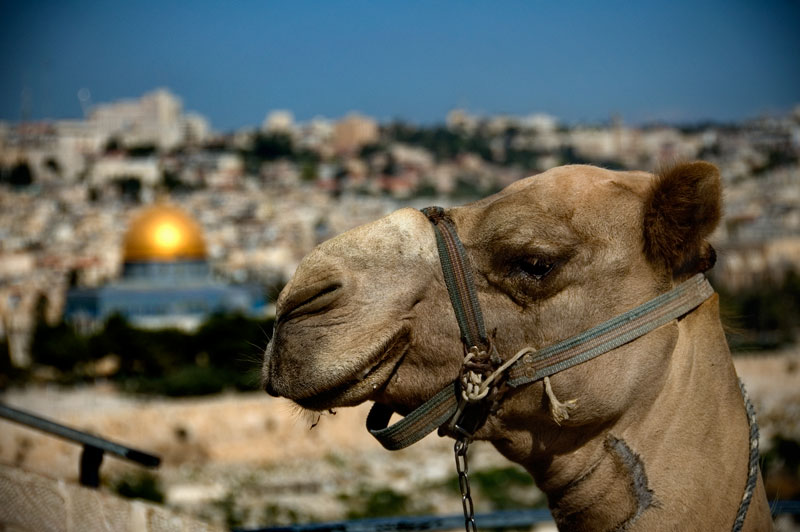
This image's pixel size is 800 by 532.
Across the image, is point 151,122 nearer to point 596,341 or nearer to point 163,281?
point 163,281

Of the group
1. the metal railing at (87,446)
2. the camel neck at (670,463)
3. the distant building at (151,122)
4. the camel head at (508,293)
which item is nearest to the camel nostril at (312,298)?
the camel head at (508,293)

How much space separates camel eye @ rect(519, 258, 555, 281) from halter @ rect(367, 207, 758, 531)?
9 cm

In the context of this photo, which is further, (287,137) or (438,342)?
(287,137)

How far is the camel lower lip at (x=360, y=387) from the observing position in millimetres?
1542

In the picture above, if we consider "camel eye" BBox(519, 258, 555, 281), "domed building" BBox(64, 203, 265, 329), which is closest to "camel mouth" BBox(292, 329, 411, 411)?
"camel eye" BBox(519, 258, 555, 281)

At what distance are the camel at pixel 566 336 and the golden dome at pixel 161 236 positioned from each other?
29.2 m

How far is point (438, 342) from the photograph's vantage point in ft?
5.20

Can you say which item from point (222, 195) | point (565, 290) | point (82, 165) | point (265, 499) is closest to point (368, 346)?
point (565, 290)

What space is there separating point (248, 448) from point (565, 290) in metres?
19.6

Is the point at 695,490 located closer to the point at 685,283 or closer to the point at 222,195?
the point at 685,283

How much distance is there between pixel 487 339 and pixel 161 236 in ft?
96.8

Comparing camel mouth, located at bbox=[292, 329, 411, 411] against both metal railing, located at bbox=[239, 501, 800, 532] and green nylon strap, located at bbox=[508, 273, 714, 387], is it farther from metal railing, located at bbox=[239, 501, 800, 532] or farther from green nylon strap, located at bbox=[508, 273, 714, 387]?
metal railing, located at bbox=[239, 501, 800, 532]

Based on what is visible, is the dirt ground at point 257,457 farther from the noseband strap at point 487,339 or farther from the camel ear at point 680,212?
the camel ear at point 680,212

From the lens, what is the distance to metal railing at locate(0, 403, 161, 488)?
83.3 inches
